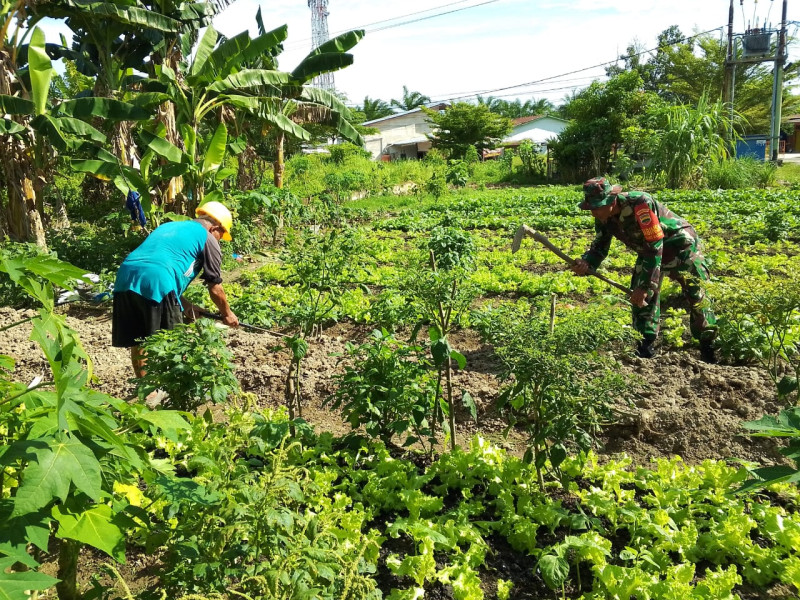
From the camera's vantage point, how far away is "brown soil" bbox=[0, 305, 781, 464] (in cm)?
416

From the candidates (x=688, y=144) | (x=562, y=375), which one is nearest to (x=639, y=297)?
(x=562, y=375)

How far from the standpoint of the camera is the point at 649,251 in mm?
5426

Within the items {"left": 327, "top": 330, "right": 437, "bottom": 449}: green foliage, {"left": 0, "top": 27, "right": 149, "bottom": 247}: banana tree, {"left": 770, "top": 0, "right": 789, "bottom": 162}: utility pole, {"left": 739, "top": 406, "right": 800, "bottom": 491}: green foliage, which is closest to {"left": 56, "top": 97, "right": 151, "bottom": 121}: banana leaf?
{"left": 0, "top": 27, "right": 149, "bottom": 247}: banana tree

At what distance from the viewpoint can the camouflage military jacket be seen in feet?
17.5

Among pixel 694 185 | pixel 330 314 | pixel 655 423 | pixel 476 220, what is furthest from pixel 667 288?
pixel 694 185

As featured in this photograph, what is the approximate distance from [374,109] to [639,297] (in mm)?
59126

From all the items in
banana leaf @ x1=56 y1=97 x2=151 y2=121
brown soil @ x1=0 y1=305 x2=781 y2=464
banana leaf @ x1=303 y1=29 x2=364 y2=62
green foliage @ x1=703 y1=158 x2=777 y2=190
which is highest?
banana leaf @ x1=303 y1=29 x2=364 y2=62

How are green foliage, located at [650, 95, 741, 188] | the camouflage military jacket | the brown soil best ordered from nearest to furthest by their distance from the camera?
the brown soil < the camouflage military jacket < green foliage, located at [650, 95, 741, 188]

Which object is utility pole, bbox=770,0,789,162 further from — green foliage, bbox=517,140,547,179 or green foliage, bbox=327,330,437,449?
green foliage, bbox=327,330,437,449

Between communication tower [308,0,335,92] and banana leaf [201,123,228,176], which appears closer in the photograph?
banana leaf [201,123,228,176]

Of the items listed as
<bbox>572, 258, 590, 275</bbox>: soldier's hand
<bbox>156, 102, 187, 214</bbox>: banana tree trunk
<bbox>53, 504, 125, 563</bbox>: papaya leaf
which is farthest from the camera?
<bbox>156, 102, 187, 214</bbox>: banana tree trunk

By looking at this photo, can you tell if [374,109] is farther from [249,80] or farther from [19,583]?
[19,583]

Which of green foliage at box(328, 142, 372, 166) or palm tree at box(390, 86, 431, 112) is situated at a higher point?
Answer: palm tree at box(390, 86, 431, 112)

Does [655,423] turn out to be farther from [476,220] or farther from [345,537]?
[476,220]
